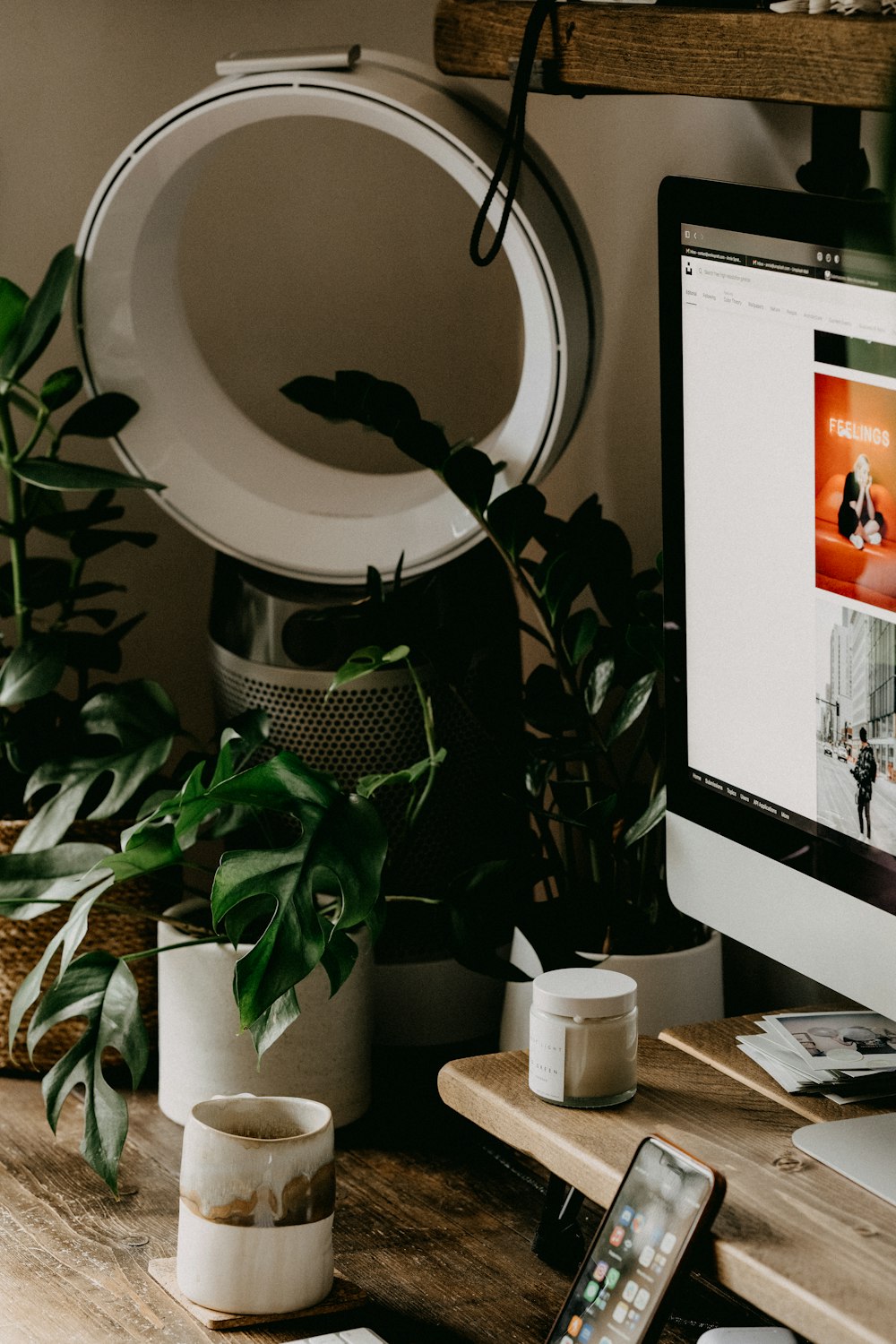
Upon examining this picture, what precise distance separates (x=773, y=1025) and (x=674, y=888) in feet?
0.32

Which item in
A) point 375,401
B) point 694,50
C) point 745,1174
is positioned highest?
point 694,50

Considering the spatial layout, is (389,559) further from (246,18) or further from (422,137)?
(246,18)

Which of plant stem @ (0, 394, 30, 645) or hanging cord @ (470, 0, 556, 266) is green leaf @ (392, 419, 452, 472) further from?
plant stem @ (0, 394, 30, 645)

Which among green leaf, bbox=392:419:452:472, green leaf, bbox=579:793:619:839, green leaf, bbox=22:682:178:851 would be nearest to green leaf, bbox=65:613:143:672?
green leaf, bbox=22:682:178:851

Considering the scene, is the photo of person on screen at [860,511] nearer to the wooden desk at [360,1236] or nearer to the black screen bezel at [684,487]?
the black screen bezel at [684,487]

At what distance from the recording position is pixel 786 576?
33.6 inches

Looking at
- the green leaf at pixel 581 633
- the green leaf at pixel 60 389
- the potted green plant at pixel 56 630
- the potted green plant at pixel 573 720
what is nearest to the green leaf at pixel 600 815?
the potted green plant at pixel 573 720

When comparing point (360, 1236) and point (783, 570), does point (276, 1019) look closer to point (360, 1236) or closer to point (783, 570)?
point (360, 1236)

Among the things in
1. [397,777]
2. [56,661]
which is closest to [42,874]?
[56,661]

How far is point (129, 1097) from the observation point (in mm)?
1276

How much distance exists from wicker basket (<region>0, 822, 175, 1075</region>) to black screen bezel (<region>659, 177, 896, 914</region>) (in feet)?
1.56

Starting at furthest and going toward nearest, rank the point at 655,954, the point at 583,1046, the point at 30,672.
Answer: the point at 30,672 → the point at 655,954 → the point at 583,1046

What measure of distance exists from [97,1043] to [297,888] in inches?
8.6

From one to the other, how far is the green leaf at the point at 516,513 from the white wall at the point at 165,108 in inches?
8.6
